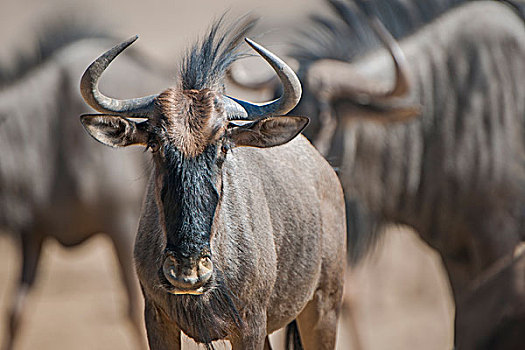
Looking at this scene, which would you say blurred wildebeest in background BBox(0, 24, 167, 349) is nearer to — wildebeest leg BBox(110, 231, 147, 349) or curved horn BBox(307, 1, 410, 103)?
wildebeest leg BBox(110, 231, 147, 349)

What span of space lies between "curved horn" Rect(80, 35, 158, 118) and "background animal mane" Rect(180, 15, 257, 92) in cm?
19

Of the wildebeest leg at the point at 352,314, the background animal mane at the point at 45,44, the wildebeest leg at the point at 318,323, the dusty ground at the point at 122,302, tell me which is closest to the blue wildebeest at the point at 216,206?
the wildebeest leg at the point at 318,323

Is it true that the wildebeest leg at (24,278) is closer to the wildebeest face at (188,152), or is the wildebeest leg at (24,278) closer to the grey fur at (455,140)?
the grey fur at (455,140)

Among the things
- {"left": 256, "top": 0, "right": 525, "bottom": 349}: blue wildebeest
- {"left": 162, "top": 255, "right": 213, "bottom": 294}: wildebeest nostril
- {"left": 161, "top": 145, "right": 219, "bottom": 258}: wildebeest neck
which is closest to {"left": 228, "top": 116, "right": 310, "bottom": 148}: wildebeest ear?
{"left": 161, "top": 145, "right": 219, "bottom": 258}: wildebeest neck

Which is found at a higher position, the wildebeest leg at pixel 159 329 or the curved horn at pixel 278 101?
the curved horn at pixel 278 101

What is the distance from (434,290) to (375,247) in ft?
12.3

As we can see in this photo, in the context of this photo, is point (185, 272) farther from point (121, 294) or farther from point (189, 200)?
point (121, 294)

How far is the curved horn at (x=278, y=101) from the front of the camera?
3191 millimetres

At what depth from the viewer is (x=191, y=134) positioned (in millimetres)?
→ 3037

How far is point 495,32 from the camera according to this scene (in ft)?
20.2

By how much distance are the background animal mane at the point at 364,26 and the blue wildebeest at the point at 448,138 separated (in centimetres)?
1

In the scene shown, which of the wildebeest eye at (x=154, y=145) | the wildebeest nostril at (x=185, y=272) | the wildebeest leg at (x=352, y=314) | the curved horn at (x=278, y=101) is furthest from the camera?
the wildebeest leg at (x=352, y=314)

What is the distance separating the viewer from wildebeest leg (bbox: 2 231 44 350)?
6.26 m

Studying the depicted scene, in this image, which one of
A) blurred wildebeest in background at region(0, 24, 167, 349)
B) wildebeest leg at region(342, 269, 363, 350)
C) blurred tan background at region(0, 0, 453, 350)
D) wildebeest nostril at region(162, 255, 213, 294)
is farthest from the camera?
blurred tan background at region(0, 0, 453, 350)
